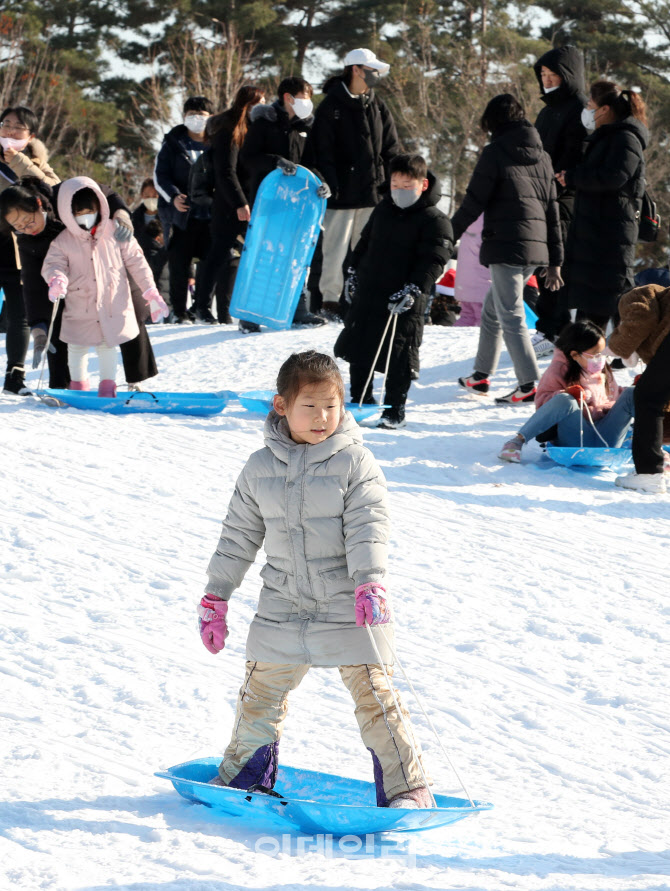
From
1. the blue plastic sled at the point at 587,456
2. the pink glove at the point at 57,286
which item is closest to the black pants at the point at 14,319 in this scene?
the pink glove at the point at 57,286

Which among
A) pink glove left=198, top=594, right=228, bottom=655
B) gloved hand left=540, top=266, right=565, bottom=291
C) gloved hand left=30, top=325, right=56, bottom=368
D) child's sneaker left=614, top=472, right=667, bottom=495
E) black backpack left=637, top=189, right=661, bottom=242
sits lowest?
pink glove left=198, top=594, right=228, bottom=655

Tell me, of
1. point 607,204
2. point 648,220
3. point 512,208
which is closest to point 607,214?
point 607,204

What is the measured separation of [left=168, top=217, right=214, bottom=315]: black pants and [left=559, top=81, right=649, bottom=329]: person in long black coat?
3655 millimetres

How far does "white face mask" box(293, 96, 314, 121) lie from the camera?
859cm

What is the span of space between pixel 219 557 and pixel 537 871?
1010 millimetres

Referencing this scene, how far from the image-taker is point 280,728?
2703mm

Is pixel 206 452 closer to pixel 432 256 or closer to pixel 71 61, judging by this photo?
pixel 432 256

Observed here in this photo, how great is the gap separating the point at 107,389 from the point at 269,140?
2.87 m

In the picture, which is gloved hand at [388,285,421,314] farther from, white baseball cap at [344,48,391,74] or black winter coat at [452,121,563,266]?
white baseball cap at [344,48,391,74]

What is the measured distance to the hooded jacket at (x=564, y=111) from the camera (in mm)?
7492

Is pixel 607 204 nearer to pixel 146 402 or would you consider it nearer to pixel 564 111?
pixel 564 111

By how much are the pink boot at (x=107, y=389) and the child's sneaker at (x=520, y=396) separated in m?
2.58

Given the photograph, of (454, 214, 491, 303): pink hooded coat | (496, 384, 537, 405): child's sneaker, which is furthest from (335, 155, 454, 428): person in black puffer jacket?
(454, 214, 491, 303): pink hooded coat

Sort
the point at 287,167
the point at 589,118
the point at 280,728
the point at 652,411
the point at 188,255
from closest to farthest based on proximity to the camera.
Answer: the point at 280,728 → the point at 652,411 → the point at 589,118 → the point at 287,167 → the point at 188,255
